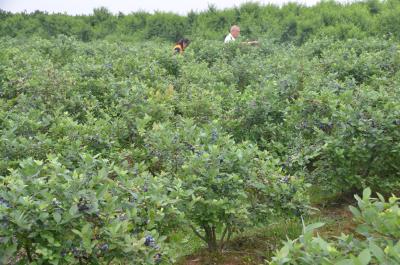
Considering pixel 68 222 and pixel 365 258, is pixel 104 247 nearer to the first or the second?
pixel 68 222

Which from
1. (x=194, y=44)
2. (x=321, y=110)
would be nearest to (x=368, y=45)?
(x=194, y=44)

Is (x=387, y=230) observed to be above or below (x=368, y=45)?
below

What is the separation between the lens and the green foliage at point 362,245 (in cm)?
170

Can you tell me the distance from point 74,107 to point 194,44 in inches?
244

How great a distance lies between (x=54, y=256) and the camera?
96.6 inches

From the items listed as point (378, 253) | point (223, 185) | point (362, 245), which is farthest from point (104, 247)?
point (378, 253)

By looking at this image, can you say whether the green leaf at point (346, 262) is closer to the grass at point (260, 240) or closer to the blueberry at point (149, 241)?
the blueberry at point (149, 241)

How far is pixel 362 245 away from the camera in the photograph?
1.94 metres

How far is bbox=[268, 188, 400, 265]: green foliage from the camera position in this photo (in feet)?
5.57

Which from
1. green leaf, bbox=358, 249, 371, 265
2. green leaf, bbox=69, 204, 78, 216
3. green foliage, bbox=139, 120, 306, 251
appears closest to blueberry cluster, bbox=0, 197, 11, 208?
green leaf, bbox=69, 204, 78, 216

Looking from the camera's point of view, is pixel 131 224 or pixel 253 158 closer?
pixel 131 224

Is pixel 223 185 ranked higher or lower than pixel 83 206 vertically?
lower

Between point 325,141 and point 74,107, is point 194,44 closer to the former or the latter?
point 74,107

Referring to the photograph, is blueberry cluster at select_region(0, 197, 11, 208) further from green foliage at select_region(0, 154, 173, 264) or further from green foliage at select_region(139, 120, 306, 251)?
green foliage at select_region(139, 120, 306, 251)
